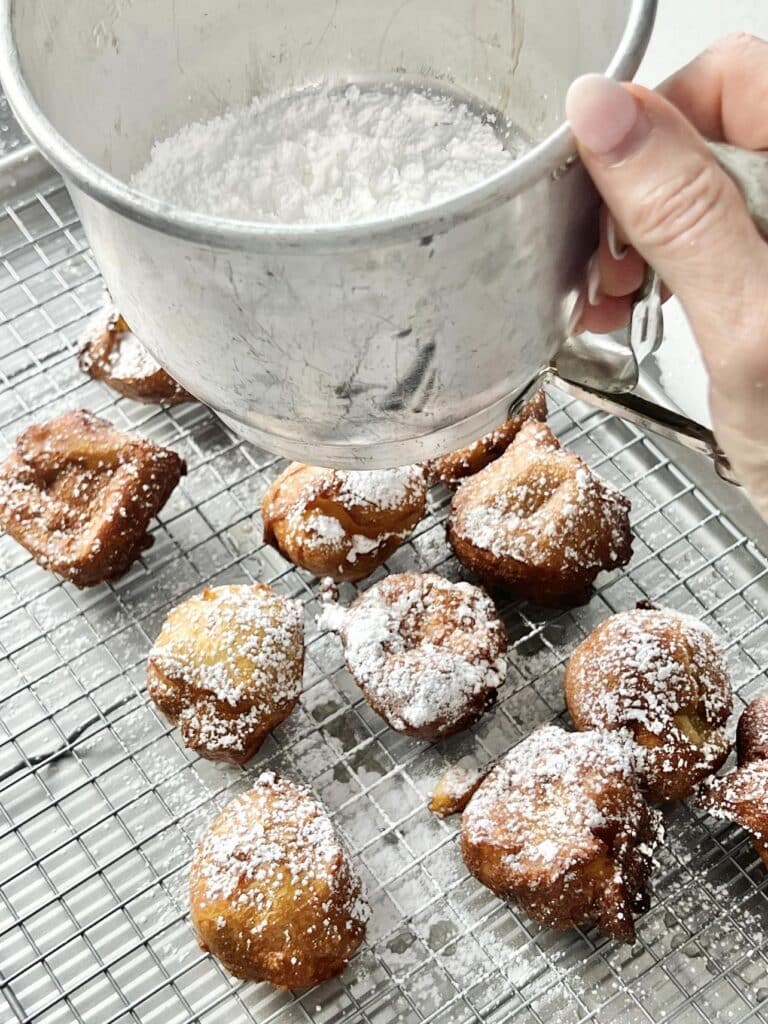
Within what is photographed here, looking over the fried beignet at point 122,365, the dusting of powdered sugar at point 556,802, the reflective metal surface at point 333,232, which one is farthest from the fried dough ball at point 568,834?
the fried beignet at point 122,365

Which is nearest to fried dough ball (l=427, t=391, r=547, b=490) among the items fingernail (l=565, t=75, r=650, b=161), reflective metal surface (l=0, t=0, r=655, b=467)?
reflective metal surface (l=0, t=0, r=655, b=467)

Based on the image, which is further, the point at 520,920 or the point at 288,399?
the point at 520,920

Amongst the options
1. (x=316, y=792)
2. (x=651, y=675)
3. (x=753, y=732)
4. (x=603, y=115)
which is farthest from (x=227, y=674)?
(x=603, y=115)

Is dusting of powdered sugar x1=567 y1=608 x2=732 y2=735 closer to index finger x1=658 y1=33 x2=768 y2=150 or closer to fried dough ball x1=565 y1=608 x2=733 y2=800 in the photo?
fried dough ball x1=565 y1=608 x2=733 y2=800

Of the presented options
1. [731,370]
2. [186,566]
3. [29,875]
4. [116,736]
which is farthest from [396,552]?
[731,370]

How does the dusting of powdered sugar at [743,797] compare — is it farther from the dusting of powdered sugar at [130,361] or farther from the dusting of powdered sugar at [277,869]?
the dusting of powdered sugar at [130,361]

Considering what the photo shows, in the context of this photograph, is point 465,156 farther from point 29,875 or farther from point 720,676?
point 29,875
